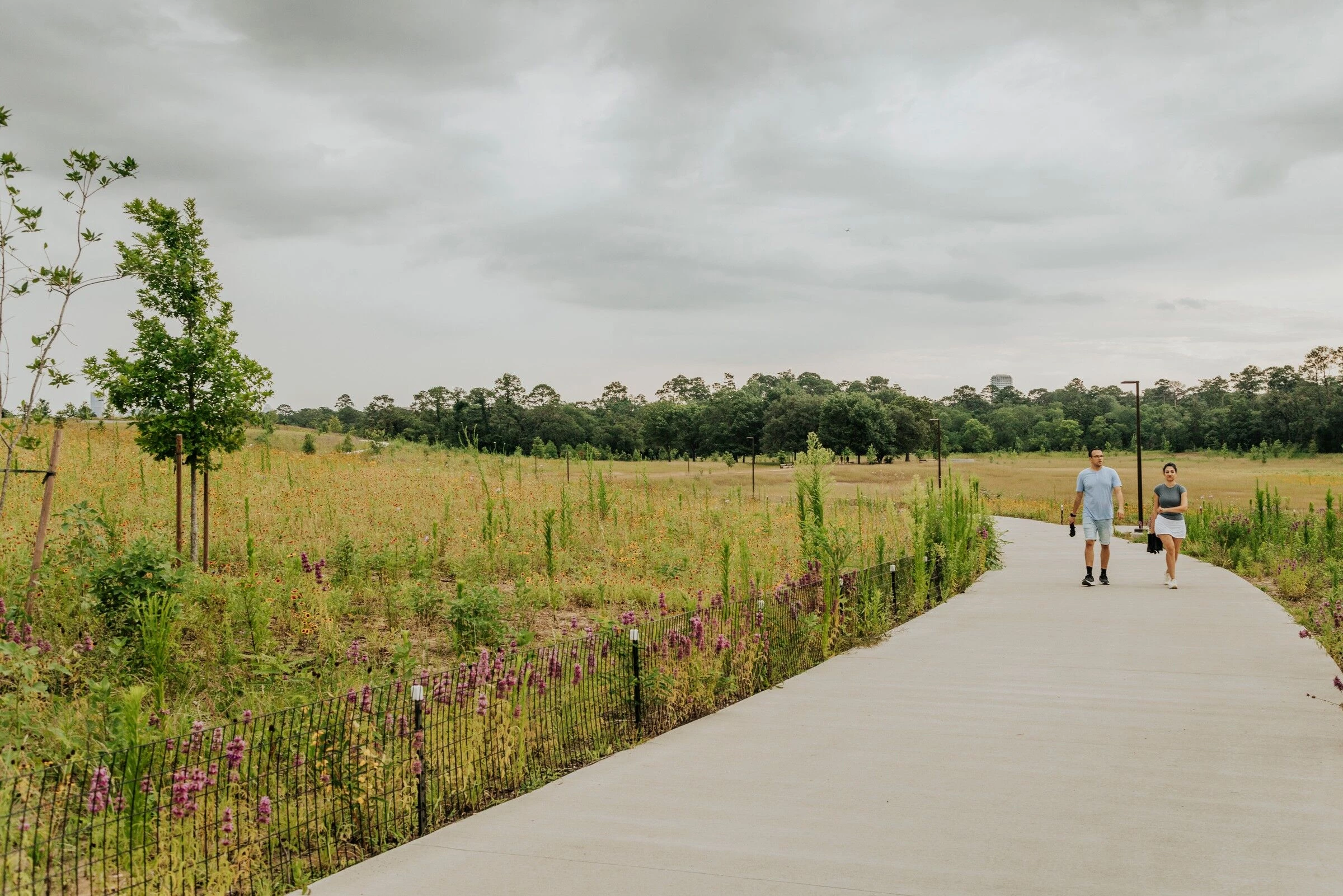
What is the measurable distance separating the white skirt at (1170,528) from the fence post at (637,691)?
31.8 feet

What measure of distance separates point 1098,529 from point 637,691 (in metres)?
9.71

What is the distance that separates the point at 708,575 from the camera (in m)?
11.5

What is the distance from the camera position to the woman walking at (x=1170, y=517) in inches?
512

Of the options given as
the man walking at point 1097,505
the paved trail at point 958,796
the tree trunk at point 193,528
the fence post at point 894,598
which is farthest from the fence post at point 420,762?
the man walking at point 1097,505

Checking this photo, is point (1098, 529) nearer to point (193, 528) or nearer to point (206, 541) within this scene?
point (206, 541)

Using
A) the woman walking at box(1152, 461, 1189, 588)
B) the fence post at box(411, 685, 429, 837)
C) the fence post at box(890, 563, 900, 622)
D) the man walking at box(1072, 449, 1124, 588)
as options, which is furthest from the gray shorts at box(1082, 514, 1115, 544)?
the fence post at box(411, 685, 429, 837)

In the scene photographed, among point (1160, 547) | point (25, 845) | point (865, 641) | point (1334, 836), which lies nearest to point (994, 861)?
point (1334, 836)

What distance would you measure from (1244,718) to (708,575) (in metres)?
6.26

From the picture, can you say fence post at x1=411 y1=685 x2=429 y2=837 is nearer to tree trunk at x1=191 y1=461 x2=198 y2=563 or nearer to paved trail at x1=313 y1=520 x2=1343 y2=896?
paved trail at x1=313 y1=520 x2=1343 y2=896

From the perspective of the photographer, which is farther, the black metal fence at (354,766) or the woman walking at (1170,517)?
the woman walking at (1170,517)

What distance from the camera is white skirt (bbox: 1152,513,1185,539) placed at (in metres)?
13.0

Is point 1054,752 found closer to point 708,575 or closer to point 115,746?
point 115,746

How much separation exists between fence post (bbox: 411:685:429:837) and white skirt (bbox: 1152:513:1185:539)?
38.1 ft

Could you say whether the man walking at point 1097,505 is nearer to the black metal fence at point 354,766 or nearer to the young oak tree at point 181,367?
the black metal fence at point 354,766
